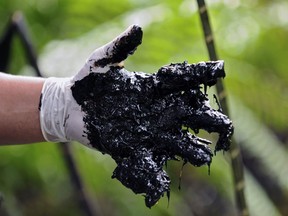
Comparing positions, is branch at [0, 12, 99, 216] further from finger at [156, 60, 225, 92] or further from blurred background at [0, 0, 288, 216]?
finger at [156, 60, 225, 92]

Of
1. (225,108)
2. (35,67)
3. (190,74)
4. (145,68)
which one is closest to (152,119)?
(190,74)

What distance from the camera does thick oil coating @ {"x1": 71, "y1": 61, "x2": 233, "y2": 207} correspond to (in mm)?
1299

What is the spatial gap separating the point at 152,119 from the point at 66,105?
225 millimetres

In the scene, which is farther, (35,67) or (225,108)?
(35,67)

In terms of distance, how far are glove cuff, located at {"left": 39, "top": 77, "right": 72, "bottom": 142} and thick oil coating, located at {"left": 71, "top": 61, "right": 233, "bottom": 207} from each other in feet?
0.22

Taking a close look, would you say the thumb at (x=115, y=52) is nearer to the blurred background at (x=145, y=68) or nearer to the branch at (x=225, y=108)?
the branch at (x=225, y=108)

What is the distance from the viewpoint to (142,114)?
4.45 feet

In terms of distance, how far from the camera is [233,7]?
3.49 meters

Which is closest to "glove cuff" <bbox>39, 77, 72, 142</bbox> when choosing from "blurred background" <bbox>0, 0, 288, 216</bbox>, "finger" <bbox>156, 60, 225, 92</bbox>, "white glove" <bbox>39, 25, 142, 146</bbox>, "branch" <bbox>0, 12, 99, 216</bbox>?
"white glove" <bbox>39, 25, 142, 146</bbox>

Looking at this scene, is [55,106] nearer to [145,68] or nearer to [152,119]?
[152,119]

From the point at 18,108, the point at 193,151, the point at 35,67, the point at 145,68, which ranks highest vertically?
the point at 18,108

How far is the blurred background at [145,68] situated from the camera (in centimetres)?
307

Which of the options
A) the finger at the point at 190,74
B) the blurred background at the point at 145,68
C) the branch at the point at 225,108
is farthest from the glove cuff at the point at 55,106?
the blurred background at the point at 145,68

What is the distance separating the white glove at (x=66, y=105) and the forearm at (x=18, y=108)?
19mm
